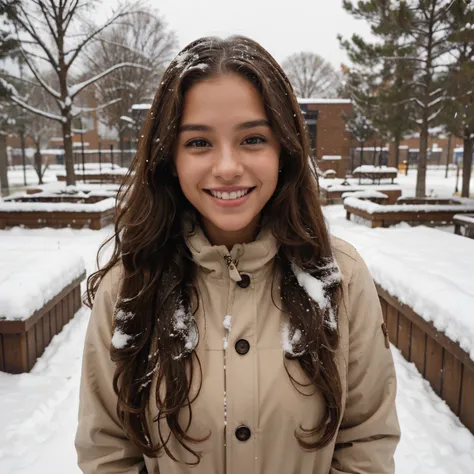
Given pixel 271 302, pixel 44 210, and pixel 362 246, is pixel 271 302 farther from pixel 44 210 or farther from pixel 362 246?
pixel 44 210

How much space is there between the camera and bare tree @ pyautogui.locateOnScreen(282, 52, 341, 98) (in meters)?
51.2

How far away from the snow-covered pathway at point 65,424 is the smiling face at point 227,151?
7.19 ft

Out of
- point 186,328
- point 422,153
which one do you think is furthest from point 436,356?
point 422,153

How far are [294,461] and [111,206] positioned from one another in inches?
403

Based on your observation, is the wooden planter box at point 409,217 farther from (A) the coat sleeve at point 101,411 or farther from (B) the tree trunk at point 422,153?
(A) the coat sleeve at point 101,411


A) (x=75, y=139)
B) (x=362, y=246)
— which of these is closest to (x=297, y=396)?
(x=362, y=246)

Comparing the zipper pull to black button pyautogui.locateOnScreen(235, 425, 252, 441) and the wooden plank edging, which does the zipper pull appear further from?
the wooden plank edging

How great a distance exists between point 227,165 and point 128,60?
2918cm

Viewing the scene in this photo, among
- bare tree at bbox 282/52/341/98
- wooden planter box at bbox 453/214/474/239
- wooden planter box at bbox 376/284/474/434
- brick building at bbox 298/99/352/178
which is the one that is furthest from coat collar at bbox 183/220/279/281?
bare tree at bbox 282/52/341/98

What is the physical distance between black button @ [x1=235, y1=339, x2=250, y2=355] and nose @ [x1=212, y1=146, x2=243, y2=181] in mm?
517

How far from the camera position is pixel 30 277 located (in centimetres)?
438

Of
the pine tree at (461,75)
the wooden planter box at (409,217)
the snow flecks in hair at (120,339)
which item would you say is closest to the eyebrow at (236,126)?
the snow flecks in hair at (120,339)

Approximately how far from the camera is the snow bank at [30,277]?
3.81 metres

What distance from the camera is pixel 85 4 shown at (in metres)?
14.1
